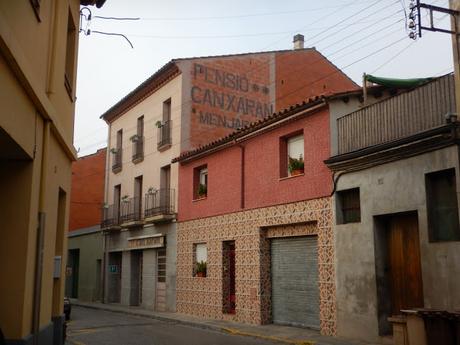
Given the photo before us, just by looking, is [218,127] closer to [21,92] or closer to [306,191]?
[306,191]

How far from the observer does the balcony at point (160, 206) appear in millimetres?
22359

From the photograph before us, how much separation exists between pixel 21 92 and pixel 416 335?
745 cm

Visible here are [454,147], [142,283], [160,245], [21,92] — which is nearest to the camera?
[21,92]

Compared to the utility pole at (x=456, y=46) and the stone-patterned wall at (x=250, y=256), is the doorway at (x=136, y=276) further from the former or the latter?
the utility pole at (x=456, y=46)

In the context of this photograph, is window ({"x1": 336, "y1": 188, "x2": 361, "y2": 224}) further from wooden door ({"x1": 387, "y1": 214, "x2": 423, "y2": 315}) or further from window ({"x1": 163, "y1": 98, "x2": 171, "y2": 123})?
window ({"x1": 163, "y1": 98, "x2": 171, "y2": 123})

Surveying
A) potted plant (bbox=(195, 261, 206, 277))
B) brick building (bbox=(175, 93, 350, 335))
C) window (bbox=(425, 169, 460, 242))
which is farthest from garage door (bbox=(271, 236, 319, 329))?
window (bbox=(425, 169, 460, 242))

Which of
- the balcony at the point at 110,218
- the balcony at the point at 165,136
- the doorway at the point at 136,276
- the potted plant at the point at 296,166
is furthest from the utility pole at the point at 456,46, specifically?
the balcony at the point at 110,218

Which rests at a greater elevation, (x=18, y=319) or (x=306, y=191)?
(x=306, y=191)

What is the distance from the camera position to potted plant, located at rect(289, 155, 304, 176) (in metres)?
15.2

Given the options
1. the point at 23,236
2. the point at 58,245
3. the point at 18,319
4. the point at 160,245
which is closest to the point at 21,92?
the point at 23,236

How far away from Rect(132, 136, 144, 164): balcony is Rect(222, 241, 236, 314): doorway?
904 cm

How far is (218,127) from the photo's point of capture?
24.1 m

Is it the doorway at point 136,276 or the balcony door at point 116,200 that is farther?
the balcony door at point 116,200

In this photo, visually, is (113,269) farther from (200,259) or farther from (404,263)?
(404,263)
